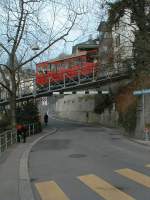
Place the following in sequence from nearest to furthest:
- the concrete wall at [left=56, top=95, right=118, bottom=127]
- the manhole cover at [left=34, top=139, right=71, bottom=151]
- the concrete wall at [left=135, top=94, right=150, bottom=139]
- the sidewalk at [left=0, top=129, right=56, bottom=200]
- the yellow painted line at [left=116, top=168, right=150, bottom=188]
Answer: the sidewalk at [left=0, top=129, right=56, bottom=200]
the yellow painted line at [left=116, top=168, right=150, bottom=188]
the manhole cover at [left=34, top=139, right=71, bottom=151]
the concrete wall at [left=135, top=94, right=150, bottom=139]
the concrete wall at [left=56, top=95, right=118, bottom=127]

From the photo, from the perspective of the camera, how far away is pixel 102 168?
15984mm

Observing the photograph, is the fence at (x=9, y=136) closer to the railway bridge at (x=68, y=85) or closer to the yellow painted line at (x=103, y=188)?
the railway bridge at (x=68, y=85)

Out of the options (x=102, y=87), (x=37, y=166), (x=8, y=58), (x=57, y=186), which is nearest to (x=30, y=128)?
(x=8, y=58)

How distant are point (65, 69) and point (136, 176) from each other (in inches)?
1498

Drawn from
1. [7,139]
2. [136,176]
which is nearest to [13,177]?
[136,176]

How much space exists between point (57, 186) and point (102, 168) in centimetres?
386

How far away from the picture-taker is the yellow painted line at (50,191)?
10.9 metres

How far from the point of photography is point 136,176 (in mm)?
13766

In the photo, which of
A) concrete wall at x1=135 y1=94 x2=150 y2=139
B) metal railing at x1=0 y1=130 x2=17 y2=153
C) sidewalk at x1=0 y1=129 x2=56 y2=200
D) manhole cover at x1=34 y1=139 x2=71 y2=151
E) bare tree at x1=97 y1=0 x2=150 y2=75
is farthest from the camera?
bare tree at x1=97 y1=0 x2=150 y2=75

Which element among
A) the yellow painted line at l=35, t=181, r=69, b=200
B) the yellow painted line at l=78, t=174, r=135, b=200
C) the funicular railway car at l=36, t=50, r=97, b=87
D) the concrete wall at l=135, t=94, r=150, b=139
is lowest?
the yellow painted line at l=35, t=181, r=69, b=200

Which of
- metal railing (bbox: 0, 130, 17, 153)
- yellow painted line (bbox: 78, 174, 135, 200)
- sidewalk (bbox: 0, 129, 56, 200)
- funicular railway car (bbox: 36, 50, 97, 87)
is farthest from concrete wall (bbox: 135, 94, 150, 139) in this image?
yellow painted line (bbox: 78, 174, 135, 200)

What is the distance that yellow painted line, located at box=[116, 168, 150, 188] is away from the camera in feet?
41.4

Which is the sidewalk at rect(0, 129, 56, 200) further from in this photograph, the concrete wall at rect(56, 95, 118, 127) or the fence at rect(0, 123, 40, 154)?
the concrete wall at rect(56, 95, 118, 127)

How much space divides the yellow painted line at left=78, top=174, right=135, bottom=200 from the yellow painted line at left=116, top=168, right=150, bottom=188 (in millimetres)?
891
